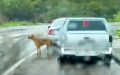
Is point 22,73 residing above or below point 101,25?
below

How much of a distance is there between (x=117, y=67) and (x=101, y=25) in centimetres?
220

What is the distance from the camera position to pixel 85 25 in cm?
1739

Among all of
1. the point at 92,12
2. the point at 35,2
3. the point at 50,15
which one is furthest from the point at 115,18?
the point at 35,2

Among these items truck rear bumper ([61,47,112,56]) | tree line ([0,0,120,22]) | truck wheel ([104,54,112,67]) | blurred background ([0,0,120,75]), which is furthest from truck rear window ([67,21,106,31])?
tree line ([0,0,120,22])

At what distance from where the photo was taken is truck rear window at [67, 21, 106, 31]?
1719cm

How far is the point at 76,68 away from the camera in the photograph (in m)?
15.5

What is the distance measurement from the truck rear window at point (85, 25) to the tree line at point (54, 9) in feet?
159

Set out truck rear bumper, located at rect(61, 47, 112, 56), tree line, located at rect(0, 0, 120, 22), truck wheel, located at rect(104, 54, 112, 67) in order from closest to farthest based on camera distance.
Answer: truck rear bumper, located at rect(61, 47, 112, 56), truck wheel, located at rect(104, 54, 112, 67), tree line, located at rect(0, 0, 120, 22)

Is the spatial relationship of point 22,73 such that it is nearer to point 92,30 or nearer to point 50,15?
point 92,30

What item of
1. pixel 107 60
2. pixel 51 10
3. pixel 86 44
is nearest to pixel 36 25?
pixel 51 10

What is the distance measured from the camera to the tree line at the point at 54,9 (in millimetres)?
74069

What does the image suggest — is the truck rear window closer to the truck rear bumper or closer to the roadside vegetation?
the truck rear bumper

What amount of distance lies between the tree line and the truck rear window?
159ft

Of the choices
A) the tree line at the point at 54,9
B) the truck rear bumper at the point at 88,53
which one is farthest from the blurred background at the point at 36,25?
the truck rear bumper at the point at 88,53
